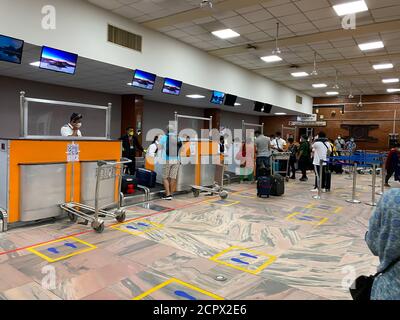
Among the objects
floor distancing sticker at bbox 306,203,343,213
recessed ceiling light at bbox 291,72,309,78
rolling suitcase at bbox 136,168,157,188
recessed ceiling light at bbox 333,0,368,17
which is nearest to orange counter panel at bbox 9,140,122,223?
rolling suitcase at bbox 136,168,157,188

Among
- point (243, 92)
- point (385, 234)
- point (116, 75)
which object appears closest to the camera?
point (385, 234)

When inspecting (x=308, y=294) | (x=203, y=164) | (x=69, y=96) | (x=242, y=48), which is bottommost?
(x=308, y=294)

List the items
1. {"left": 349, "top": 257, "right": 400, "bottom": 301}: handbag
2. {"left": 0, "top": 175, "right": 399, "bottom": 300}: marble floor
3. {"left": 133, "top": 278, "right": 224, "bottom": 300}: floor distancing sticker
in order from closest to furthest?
{"left": 349, "top": 257, "right": 400, "bottom": 301}: handbag
{"left": 133, "top": 278, "right": 224, "bottom": 300}: floor distancing sticker
{"left": 0, "top": 175, "right": 399, "bottom": 300}: marble floor

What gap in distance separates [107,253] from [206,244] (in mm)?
1238

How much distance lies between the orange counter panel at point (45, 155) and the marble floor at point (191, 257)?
1.54ft

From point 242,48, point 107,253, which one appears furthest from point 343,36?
point 107,253

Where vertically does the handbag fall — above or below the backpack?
below

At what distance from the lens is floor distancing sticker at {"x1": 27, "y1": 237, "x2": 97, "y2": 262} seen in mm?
3406

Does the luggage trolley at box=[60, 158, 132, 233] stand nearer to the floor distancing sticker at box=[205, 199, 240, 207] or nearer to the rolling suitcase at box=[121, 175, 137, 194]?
the rolling suitcase at box=[121, 175, 137, 194]

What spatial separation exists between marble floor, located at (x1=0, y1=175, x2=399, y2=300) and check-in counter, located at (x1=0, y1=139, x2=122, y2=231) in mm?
322

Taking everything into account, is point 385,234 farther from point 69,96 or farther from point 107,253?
point 69,96

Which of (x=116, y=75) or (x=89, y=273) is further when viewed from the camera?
(x=116, y=75)

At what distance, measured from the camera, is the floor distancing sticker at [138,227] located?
4429 mm

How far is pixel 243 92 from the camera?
12.0 m
